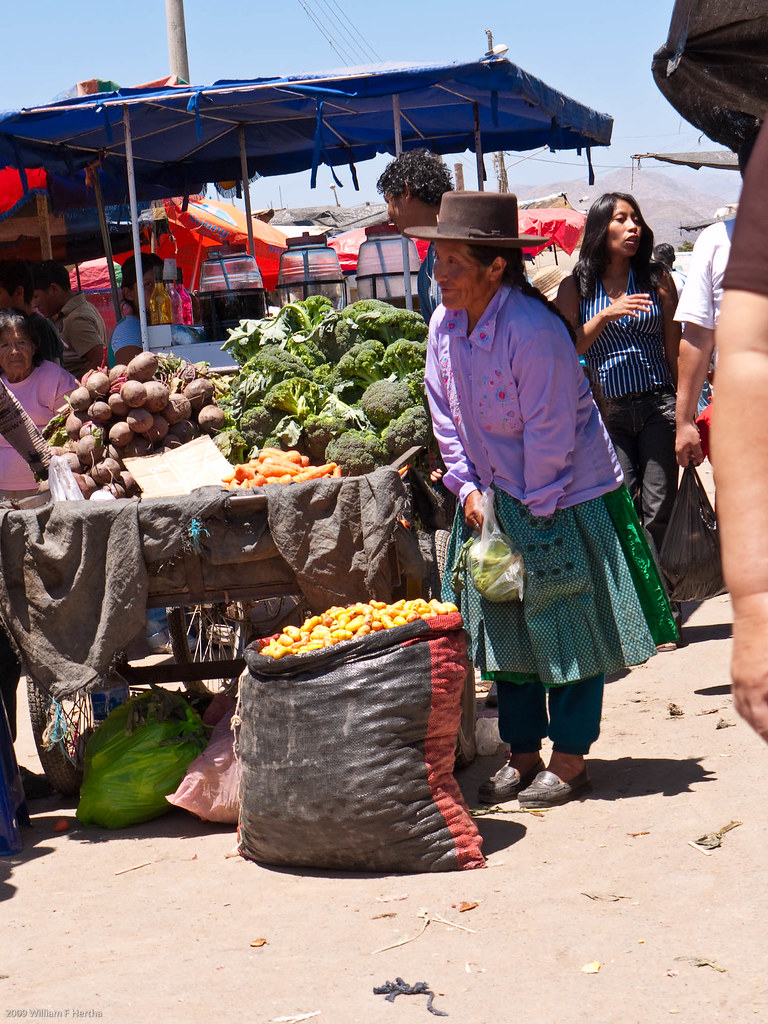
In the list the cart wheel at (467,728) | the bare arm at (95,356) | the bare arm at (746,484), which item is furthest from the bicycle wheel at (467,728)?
the bare arm at (95,356)

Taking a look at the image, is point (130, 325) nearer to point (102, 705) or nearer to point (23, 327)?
point (23, 327)

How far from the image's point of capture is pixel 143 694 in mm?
4727

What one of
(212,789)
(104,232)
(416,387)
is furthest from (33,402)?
(104,232)

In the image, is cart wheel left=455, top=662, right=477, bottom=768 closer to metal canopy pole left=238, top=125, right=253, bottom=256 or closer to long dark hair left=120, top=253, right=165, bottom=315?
long dark hair left=120, top=253, right=165, bottom=315

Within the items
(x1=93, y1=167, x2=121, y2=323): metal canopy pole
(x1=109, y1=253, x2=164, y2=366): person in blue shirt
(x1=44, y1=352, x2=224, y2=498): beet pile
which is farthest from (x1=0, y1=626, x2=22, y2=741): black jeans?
(x1=93, y1=167, x2=121, y2=323): metal canopy pole

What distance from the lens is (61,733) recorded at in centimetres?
429

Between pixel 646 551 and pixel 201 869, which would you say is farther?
pixel 646 551

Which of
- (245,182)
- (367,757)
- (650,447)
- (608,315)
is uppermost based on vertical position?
(245,182)

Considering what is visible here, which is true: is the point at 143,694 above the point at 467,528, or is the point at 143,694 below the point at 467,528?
below

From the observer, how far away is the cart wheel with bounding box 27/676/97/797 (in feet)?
14.1

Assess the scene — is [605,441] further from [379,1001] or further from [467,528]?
[379,1001]

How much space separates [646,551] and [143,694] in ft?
7.10

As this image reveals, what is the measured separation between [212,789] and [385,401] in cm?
178

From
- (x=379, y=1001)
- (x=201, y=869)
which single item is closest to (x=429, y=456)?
(x=201, y=869)
